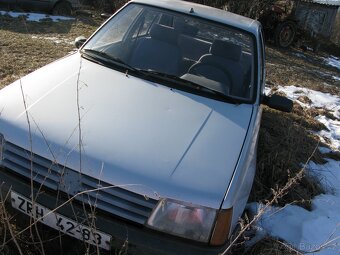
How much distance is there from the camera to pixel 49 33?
9.07 m

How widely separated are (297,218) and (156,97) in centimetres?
164

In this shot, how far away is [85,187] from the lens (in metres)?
2.30

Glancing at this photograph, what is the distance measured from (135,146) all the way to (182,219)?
0.49 meters

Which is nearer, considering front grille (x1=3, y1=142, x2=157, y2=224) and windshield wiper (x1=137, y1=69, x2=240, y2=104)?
front grille (x1=3, y1=142, x2=157, y2=224)

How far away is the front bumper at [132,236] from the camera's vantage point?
7.25 ft

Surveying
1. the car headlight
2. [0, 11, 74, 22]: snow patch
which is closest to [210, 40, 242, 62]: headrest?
the car headlight

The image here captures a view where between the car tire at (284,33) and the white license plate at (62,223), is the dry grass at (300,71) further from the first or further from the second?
the white license plate at (62,223)

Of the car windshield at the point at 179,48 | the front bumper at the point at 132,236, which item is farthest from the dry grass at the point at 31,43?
the front bumper at the point at 132,236

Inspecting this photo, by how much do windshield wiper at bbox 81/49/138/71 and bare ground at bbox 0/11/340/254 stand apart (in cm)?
142

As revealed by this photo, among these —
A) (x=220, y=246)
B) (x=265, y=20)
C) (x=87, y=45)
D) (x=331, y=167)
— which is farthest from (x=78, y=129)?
(x=265, y=20)

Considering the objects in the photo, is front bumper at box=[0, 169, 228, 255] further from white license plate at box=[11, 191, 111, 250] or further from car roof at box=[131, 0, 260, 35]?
car roof at box=[131, 0, 260, 35]

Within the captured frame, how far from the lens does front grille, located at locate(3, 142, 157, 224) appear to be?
2258 mm

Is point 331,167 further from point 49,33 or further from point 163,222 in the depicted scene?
point 49,33

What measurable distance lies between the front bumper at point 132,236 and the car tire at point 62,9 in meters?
A: 9.95
